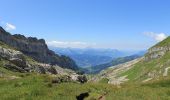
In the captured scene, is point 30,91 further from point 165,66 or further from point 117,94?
point 165,66

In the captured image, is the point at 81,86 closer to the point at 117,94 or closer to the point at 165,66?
the point at 117,94

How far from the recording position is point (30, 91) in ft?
121

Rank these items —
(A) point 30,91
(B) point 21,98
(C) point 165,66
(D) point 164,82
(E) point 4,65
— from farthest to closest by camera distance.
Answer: (C) point 165,66
(E) point 4,65
(D) point 164,82
(A) point 30,91
(B) point 21,98

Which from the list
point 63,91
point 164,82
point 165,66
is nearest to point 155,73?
point 165,66

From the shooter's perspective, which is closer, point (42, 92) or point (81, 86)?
point (42, 92)

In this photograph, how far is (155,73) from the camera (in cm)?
16275

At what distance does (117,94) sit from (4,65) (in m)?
68.4

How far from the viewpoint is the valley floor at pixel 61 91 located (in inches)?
1409

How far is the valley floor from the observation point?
35.8 metres

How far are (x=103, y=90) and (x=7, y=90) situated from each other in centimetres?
1178

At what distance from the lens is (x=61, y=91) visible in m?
38.2

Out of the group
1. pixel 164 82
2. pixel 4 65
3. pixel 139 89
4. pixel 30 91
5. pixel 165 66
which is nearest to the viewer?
pixel 30 91

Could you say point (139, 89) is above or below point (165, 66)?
below

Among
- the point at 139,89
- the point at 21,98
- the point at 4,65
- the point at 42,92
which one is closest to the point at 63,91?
the point at 42,92
